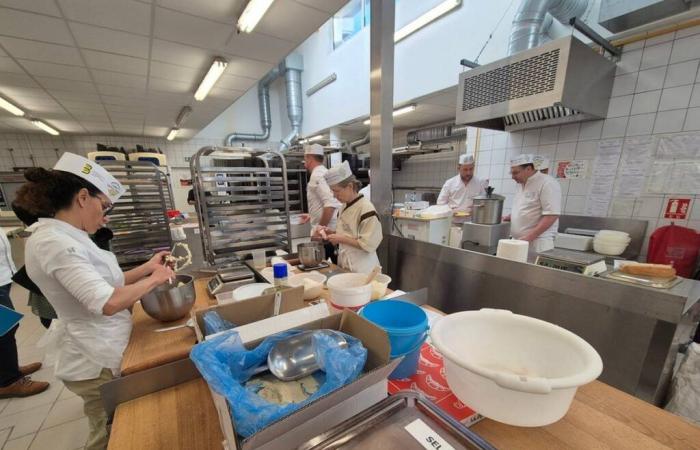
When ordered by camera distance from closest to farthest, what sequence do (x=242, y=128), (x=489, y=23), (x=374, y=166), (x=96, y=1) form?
(x=96, y=1) → (x=374, y=166) → (x=489, y=23) → (x=242, y=128)

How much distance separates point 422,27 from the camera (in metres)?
3.75

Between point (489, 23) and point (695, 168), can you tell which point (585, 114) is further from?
point (489, 23)

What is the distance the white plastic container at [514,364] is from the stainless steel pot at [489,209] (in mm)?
1661

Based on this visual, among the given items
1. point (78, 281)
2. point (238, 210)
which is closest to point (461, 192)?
point (238, 210)

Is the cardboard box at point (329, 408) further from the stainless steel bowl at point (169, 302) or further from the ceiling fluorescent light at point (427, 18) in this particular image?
the ceiling fluorescent light at point (427, 18)

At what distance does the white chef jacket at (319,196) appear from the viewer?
9.30 ft

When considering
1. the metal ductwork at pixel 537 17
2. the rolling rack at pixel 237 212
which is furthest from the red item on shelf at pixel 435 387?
the metal ductwork at pixel 537 17

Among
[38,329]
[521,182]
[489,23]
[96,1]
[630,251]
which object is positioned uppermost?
[489,23]

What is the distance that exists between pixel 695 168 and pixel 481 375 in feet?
9.49

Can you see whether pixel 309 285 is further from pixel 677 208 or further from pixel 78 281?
pixel 677 208

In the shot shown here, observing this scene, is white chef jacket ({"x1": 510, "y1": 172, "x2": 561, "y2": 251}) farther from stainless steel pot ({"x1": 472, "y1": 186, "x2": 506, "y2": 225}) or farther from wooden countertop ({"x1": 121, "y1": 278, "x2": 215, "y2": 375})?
wooden countertop ({"x1": 121, "y1": 278, "x2": 215, "y2": 375})

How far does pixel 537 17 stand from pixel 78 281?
3639 mm

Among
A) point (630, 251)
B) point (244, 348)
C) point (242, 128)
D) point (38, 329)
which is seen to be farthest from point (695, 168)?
point (242, 128)

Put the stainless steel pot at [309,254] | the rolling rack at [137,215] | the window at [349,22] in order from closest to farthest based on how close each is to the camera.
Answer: the stainless steel pot at [309,254] → the rolling rack at [137,215] → the window at [349,22]
